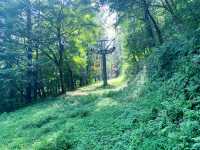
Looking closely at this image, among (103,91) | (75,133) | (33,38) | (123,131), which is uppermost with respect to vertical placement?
(33,38)

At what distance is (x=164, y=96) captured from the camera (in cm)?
970

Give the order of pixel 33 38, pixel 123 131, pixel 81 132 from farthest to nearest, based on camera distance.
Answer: pixel 33 38, pixel 81 132, pixel 123 131

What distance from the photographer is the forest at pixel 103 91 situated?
7793 mm

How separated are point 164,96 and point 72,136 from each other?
123 inches

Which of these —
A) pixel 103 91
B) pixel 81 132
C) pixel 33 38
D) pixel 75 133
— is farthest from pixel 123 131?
pixel 33 38

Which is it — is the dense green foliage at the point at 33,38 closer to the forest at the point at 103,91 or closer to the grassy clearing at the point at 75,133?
the forest at the point at 103,91

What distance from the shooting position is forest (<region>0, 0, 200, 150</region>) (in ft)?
25.6

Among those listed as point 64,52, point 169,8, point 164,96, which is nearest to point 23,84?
point 64,52

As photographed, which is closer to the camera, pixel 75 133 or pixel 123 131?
pixel 123 131

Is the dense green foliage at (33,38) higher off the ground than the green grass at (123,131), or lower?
higher

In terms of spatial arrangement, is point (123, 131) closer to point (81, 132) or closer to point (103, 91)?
point (81, 132)

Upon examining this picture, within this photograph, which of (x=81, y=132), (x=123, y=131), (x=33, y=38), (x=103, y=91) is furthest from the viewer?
(x=33, y=38)

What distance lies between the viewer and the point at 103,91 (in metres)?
22.3

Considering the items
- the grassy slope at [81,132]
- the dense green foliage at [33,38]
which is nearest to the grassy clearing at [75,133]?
the grassy slope at [81,132]
